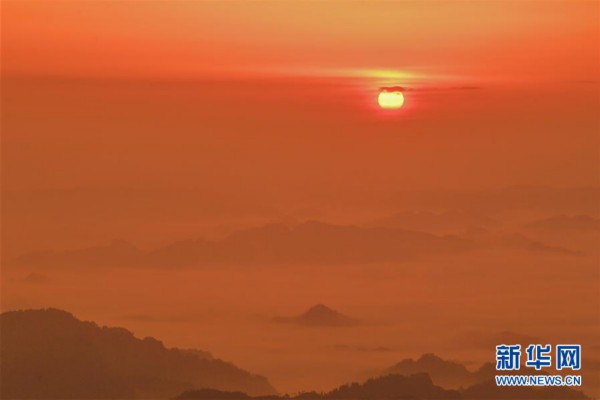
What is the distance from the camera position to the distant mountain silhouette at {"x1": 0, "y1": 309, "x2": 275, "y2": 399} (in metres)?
44.2

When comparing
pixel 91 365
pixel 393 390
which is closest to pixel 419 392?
pixel 393 390

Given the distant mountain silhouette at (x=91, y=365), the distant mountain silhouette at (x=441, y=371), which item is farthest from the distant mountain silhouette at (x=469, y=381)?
the distant mountain silhouette at (x=91, y=365)

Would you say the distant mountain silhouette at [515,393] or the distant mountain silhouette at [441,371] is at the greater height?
the distant mountain silhouette at [441,371]

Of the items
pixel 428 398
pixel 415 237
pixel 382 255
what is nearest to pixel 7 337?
pixel 428 398

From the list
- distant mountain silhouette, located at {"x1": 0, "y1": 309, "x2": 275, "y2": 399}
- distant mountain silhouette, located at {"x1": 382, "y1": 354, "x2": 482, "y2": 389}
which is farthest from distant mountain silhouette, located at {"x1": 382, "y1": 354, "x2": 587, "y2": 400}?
distant mountain silhouette, located at {"x1": 0, "y1": 309, "x2": 275, "y2": 399}

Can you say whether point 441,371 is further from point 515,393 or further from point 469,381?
point 515,393

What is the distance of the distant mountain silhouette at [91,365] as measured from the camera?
44.2m

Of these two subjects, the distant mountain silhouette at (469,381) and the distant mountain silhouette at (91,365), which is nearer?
the distant mountain silhouette at (469,381)

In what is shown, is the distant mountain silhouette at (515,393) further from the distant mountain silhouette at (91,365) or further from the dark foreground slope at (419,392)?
A: the distant mountain silhouette at (91,365)

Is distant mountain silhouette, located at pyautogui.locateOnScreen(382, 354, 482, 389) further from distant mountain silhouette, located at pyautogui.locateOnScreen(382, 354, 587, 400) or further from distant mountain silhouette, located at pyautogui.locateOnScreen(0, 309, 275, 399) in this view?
distant mountain silhouette, located at pyautogui.locateOnScreen(0, 309, 275, 399)

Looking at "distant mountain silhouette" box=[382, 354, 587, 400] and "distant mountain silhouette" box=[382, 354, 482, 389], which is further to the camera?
"distant mountain silhouette" box=[382, 354, 482, 389]

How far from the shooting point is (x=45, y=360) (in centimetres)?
4556

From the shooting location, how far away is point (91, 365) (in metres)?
46.6

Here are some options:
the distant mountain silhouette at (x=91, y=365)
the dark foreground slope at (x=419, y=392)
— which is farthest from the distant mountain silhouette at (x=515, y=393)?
the distant mountain silhouette at (x=91, y=365)
